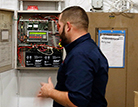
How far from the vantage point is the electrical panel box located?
252cm

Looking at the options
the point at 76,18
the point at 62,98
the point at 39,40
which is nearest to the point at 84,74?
the point at 62,98

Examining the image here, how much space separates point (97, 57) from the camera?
3.64 feet

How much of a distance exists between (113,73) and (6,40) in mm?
1385

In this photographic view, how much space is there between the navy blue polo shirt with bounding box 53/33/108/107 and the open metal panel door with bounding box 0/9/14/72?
4.16 feet

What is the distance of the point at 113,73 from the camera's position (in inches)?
101

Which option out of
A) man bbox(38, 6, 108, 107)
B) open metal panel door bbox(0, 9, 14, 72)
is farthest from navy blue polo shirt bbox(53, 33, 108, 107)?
open metal panel door bbox(0, 9, 14, 72)

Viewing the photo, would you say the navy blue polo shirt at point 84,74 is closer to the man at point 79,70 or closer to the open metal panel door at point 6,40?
the man at point 79,70

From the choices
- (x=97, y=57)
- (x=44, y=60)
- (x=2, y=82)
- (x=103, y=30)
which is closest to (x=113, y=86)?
(x=103, y=30)

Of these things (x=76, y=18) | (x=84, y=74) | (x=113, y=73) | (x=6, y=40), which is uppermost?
(x=76, y=18)

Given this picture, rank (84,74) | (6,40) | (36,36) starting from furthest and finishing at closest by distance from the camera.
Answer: (36,36) < (6,40) < (84,74)

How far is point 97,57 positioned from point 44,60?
1.53m

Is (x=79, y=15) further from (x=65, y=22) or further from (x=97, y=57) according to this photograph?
(x=97, y=57)

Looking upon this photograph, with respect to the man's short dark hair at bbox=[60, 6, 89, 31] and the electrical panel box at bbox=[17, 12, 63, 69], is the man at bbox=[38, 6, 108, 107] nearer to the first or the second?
the man's short dark hair at bbox=[60, 6, 89, 31]

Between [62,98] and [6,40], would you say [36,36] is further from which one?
[62,98]
